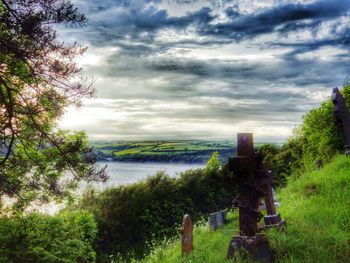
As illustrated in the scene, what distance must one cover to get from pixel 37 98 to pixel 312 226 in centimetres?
632

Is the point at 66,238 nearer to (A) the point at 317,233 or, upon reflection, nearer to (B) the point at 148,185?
(A) the point at 317,233

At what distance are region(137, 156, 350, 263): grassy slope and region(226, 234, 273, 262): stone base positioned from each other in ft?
0.69

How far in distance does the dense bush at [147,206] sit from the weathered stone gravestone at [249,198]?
899 cm

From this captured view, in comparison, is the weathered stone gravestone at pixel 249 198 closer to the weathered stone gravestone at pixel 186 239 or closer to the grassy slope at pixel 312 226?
the grassy slope at pixel 312 226

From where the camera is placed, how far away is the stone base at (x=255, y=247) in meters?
6.50

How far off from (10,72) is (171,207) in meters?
11.7

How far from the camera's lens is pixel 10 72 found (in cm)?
926

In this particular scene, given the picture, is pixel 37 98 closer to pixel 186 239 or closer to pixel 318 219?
pixel 186 239

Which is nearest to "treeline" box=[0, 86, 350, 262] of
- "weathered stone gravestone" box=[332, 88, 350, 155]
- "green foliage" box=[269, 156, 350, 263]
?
"weathered stone gravestone" box=[332, 88, 350, 155]

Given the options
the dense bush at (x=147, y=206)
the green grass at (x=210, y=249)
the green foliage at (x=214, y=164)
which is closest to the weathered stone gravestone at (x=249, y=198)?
the green grass at (x=210, y=249)

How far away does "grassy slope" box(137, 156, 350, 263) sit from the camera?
6691 mm

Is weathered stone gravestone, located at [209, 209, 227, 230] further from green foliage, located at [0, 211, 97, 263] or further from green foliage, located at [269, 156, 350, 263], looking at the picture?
green foliage, located at [0, 211, 97, 263]

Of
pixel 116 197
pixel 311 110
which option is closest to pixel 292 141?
pixel 311 110

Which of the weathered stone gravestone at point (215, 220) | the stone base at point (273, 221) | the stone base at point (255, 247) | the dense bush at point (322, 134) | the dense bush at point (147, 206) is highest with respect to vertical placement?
the dense bush at point (322, 134)
